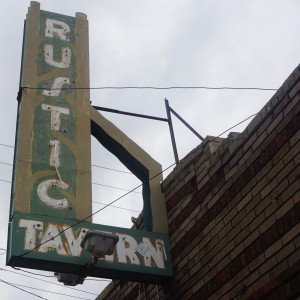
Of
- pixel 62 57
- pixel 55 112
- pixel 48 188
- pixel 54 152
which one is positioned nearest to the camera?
pixel 48 188

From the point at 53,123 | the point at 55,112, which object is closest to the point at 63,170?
the point at 53,123

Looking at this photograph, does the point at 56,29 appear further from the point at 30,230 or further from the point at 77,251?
the point at 77,251

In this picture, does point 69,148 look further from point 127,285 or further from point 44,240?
point 127,285

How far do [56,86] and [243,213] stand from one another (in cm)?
451

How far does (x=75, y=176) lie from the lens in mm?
9195

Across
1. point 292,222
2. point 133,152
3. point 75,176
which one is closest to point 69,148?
point 75,176

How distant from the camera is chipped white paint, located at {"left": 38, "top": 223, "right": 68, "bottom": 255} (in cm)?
808

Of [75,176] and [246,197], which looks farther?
[75,176]

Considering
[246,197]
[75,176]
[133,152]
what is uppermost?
[133,152]

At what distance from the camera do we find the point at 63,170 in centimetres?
915

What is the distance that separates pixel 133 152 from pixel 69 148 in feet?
4.02

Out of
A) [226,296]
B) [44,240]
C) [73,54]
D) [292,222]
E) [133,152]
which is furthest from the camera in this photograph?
[73,54]

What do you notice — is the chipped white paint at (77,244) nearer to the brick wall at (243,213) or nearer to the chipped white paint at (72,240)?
the chipped white paint at (72,240)

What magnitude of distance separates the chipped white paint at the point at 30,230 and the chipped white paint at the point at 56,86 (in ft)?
8.71
